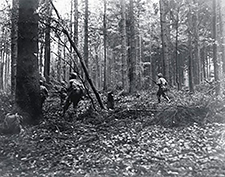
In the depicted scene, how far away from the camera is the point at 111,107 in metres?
11.0

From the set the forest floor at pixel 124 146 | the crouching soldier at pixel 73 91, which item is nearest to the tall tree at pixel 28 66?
the forest floor at pixel 124 146

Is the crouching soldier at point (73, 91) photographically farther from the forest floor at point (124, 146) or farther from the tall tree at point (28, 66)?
the tall tree at point (28, 66)

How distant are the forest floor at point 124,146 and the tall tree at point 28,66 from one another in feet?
2.11

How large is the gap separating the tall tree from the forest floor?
0.64 meters

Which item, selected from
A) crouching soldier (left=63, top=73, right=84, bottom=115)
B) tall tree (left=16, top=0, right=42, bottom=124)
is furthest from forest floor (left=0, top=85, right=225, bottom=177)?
crouching soldier (left=63, top=73, right=84, bottom=115)

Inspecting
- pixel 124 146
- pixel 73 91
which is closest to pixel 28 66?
pixel 73 91

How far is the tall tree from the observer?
793 centimetres

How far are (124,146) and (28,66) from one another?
4.17 meters

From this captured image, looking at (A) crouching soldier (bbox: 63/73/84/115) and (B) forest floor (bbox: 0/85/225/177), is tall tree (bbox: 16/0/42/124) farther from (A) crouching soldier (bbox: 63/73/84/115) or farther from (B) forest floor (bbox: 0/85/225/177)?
(A) crouching soldier (bbox: 63/73/84/115)

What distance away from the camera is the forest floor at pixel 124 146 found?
5058mm

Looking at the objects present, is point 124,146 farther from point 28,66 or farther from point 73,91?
point 73,91

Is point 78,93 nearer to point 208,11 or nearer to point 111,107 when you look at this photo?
point 111,107

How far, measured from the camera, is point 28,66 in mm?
8070

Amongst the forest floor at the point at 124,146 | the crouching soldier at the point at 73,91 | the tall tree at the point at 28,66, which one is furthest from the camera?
the crouching soldier at the point at 73,91
